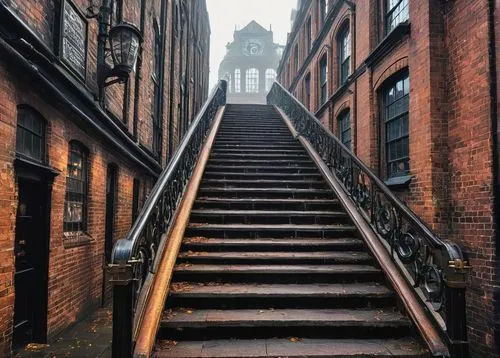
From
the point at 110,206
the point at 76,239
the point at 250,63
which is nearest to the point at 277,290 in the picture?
the point at 76,239

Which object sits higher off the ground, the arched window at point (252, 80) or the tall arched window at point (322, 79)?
the arched window at point (252, 80)

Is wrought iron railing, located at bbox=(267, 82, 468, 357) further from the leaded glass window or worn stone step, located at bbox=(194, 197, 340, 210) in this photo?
the leaded glass window

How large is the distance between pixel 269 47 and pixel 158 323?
56293 millimetres

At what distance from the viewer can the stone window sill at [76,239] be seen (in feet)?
18.9

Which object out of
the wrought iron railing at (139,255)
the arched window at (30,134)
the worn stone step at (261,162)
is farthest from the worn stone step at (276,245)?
the worn stone step at (261,162)

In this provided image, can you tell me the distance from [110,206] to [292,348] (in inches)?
221

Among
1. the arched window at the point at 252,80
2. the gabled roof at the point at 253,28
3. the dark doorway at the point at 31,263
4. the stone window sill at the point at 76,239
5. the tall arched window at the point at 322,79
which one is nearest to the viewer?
the dark doorway at the point at 31,263

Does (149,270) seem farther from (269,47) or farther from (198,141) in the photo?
(269,47)

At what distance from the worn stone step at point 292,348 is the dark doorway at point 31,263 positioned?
2.40 m

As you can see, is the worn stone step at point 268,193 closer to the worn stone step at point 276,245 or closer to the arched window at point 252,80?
the worn stone step at point 276,245

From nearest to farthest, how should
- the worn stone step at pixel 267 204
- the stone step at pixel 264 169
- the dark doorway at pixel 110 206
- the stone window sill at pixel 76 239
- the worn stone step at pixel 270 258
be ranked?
the worn stone step at pixel 270 258, the stone window sill at pixel 76 239, the worn stone step at pixel 267 204, the dark doorway at pixel 110 206, the stone step at pixel 264 169

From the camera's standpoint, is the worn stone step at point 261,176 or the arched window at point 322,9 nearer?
the worn stone step at point 261,176

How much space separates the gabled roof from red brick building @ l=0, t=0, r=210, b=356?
51144mm

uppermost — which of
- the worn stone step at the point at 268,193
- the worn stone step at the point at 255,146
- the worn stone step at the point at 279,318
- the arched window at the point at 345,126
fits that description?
the arched window at the point at 345,126
